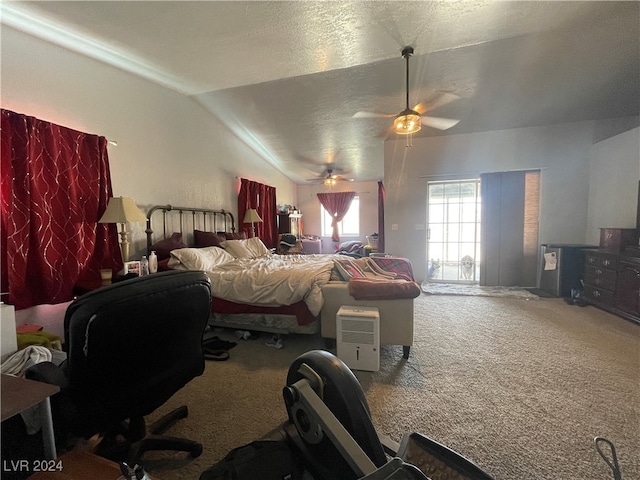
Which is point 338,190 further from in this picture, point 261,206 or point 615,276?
point 615,276

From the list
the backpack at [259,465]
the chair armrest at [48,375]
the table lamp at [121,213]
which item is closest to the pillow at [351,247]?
the table lamp at [121,213]

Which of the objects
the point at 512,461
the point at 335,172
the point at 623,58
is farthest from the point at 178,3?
the point at 335,172

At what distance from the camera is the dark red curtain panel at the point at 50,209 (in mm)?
1864

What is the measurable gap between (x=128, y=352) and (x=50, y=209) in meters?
1.86

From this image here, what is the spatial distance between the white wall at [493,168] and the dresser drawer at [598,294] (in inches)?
41.4

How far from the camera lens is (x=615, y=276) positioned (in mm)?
3230

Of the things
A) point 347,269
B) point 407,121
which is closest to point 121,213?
point 347,269

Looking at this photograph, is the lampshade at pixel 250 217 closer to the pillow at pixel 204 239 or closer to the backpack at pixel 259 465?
the pillow at pixel 204 239

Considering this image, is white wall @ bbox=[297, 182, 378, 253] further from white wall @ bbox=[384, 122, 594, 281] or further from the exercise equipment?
the exercise equipment

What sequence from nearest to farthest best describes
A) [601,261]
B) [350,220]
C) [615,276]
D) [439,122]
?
[615,276]
[601,261]
[439,122]
[350,220]

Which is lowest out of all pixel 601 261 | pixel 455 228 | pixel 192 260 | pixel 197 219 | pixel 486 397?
pixel 486 397

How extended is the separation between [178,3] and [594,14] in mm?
3170

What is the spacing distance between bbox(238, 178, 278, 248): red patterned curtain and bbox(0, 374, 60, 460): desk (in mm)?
4002

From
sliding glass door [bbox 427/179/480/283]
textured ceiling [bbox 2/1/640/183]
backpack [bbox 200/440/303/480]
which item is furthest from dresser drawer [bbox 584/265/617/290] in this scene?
backpack [bbox 200/440/303/480]
